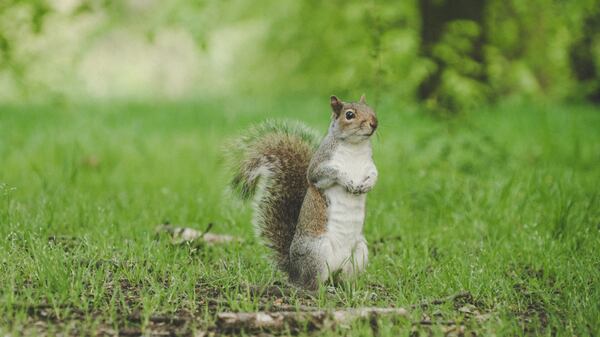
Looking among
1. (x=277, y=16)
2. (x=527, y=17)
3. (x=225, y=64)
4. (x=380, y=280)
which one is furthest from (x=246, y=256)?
(x=225, y=64)

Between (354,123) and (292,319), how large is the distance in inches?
30.5

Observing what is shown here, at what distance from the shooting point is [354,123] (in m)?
2.72

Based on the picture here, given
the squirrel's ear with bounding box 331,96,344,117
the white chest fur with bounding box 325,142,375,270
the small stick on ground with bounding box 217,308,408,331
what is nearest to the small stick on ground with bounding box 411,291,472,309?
the small stick on ground with bounding box 217,308,408,331

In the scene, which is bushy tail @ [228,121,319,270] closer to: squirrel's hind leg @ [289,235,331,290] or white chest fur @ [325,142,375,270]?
squirrel's hind leg @ [289,235,331,290]

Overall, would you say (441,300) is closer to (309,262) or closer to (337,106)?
(309,262)

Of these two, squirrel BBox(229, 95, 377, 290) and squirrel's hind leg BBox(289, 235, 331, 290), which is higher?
squirrel BBox(229, 95, 377, 290)

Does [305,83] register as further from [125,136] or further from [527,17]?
[125,136]

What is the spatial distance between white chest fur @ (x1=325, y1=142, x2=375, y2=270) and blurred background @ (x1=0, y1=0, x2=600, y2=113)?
4.31 ft

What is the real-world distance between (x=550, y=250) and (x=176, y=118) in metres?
6.13

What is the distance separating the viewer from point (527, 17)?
919cm

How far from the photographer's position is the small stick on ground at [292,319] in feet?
8.14

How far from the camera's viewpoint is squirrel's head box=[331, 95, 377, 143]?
8.91 ft

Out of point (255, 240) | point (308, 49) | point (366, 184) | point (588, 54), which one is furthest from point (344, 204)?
point (308, 49)

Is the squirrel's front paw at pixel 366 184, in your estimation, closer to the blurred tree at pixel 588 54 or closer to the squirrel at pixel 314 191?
the squirrel at pixel 314 191
